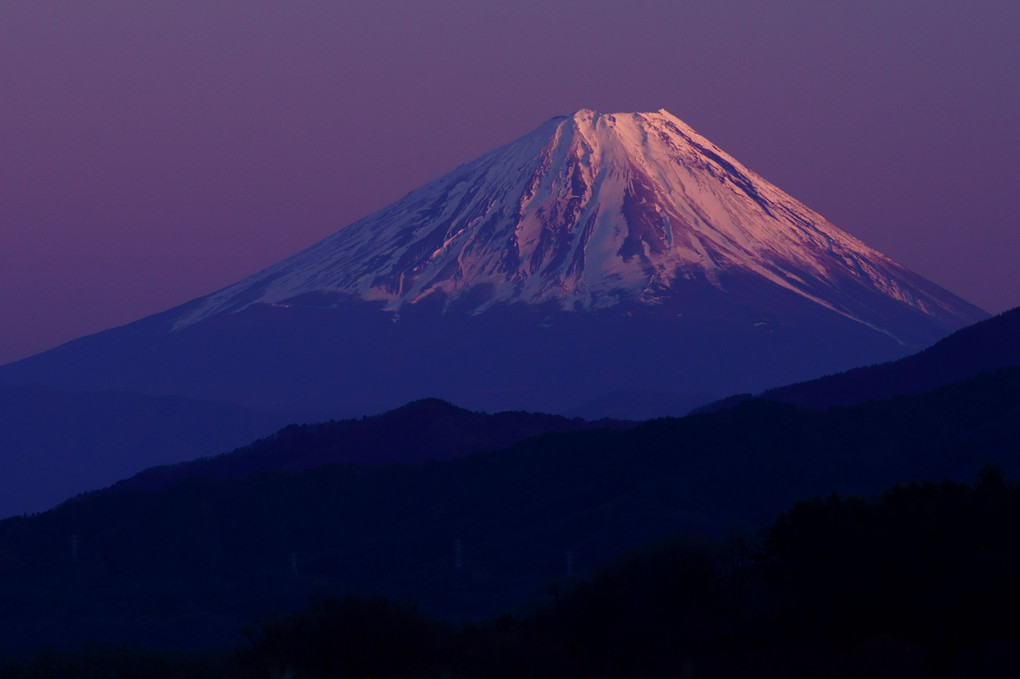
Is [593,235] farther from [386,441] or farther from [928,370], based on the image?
[386,441]

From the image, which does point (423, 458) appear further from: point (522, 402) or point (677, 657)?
point (522, 402)

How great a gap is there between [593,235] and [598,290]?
626 cm

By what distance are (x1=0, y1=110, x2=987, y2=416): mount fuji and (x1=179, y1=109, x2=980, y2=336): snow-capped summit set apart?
A: 221 millimetres

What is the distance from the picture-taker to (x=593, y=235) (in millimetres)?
183750

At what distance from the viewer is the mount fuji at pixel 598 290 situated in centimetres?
18212

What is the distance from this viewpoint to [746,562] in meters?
32.1

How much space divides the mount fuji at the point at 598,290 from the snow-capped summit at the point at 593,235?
221 mm

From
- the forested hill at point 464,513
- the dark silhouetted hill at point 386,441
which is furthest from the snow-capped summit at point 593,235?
the forested hill at point 464,513

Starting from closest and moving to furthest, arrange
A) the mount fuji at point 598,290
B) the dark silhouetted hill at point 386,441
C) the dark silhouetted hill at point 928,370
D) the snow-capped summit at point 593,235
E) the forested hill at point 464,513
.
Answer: the forested hill at point 464,513
the dark silhouetted hill at point 928,370
the dark silhouetted hill at point 386,441
the mount fuji at point 598,290
the snow-capped summit at point 593,235

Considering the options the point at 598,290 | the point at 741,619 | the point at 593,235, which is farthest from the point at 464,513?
the point at 598,290

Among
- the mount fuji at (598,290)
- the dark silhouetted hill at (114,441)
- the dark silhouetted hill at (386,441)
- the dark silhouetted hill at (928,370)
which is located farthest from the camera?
the dark silhouetted hill at (114,441)

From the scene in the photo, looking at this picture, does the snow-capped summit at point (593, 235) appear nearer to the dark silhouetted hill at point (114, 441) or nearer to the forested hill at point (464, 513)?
the dark silhouetted hill at point (114, 441)

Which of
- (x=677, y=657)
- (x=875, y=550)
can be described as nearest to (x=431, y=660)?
(x=677, y=657)

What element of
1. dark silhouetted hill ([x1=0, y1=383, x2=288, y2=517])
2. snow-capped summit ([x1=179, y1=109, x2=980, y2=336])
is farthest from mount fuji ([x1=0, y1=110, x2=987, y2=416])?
dark silhouetted hill ([x1=0, y1=383, x2=288, y2=517])
